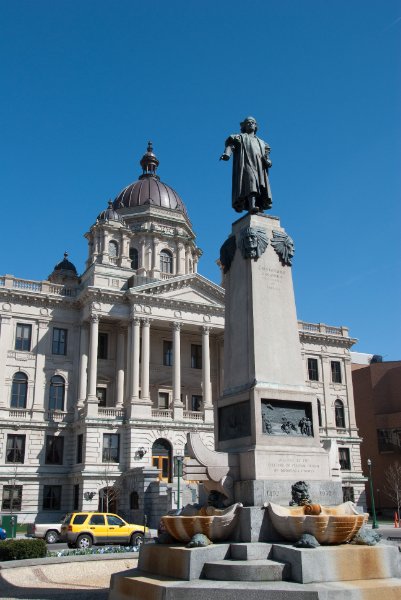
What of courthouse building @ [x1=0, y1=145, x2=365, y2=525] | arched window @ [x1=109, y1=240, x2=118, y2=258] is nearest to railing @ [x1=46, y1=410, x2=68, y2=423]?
courthouse building @ [x1=0, y1=145, x2=365, y2=525]

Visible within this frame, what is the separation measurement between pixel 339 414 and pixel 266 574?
2122 inches

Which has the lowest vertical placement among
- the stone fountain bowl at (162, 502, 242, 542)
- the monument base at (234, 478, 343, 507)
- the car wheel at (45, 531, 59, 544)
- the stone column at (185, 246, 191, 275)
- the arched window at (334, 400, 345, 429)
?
the car wheel at (45, 531, 59, 544)

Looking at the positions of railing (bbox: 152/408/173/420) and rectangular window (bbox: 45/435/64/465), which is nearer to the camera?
rectangular window (bbox: 45/435/64/465)

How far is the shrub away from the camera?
15.1m

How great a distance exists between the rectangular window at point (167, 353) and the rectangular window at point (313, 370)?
50.1 ft

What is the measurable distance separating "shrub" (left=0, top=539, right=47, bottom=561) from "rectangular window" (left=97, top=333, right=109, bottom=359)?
36469 mm

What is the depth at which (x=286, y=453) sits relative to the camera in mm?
11422

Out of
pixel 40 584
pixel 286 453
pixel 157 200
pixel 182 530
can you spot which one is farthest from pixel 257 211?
pixel 157 200

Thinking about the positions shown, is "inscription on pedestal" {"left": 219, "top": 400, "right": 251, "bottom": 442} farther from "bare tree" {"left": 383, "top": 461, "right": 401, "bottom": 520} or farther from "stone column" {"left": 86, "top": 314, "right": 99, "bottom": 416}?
"bare tree" {"left": 383, "top": 461, "right": 401, "bottom": 520}

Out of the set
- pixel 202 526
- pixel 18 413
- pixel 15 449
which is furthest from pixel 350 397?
pixel 202 526

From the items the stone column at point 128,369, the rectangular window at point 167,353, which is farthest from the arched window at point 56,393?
the rectangular window at point 167,353

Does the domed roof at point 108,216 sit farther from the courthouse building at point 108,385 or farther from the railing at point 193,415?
the railing at point 193,415

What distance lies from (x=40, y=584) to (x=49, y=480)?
1376 inches

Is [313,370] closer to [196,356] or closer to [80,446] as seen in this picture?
[196,356]
